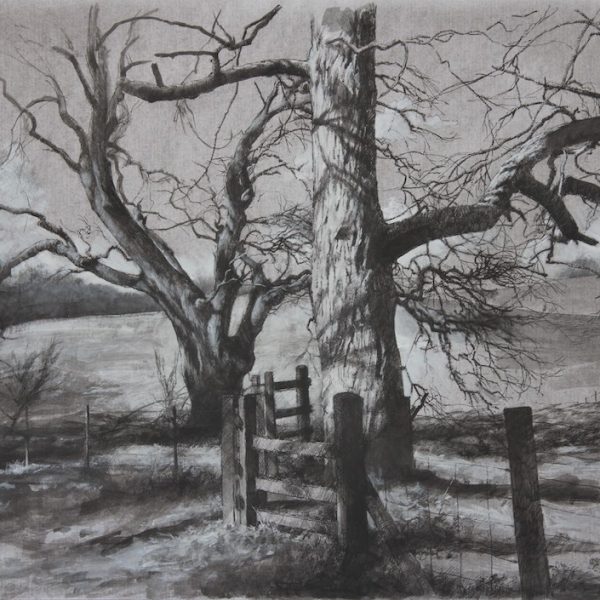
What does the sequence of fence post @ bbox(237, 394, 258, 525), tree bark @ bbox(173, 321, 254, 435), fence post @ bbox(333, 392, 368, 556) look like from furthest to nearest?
tree bark @ bbox(173, 321, 254, 435)
fence post @ bbox(237, 394, 258, 525)
fence post @ bbox(333, 392, 368, 556)

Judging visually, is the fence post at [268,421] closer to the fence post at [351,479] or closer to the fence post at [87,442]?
the fence post at [351,479]

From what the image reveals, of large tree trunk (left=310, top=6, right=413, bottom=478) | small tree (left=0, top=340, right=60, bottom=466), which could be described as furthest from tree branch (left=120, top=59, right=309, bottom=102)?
small tree (left=0, top=340, right=60, bottom=466)

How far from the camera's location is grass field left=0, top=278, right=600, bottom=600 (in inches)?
127

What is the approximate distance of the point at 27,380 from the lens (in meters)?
3.69

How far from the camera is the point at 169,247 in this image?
13.2 ft

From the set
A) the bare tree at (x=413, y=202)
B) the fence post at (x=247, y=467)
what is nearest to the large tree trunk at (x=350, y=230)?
the bare tree at (x=413, y=202)

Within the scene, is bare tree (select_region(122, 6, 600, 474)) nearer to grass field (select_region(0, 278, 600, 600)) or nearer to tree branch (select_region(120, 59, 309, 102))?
tree branch (select_region(120, 59, 309, 102))

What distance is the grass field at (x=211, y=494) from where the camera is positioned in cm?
321

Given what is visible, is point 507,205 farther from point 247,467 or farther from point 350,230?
point 247,467

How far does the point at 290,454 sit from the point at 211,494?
19.5 inches

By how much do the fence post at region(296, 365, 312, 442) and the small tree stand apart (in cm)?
135

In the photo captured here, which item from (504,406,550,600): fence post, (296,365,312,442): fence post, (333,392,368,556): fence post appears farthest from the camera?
(296,365,312,442): fence post

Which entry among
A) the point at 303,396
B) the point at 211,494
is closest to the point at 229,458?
the point at 211,494

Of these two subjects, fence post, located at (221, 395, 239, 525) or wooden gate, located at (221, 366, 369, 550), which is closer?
wooden gate, located at (221, 366, 369, 550)
